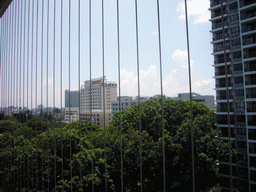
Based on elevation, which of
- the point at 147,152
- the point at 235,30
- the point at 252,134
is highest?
the point at 235,30

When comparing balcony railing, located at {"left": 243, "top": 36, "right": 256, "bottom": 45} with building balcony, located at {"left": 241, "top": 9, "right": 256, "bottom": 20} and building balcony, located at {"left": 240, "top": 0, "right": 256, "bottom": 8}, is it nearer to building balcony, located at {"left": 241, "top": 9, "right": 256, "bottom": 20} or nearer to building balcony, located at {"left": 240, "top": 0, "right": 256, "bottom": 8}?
building balcony, located at {"left": 241, "top": 9, "right": 256, "bottom": 20}

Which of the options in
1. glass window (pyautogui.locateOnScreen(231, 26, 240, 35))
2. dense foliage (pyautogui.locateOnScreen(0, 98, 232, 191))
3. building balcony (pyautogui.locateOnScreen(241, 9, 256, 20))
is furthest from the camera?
dense foliage (pyautogui.locateOnScreen(0, 98, 232, 191))

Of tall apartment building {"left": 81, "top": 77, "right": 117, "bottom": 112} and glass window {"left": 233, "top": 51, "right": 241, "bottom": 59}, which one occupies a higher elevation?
glass window {"left": 233, "top": 51, "right": 241, "bottom": 59}

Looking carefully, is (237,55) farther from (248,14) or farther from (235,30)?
(248,14)

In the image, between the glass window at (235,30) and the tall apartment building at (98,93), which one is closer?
the glass window at (235,30)

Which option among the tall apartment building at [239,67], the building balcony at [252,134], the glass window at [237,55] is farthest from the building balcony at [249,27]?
the building balcony at [252,134]

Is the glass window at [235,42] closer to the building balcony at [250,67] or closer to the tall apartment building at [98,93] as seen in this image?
the building balcony at [250,67]

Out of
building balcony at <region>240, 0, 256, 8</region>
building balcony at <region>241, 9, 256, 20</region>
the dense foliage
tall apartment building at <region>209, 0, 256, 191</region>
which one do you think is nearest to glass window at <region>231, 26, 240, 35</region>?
tall apartment building at <region>209, 0, 256, 191</region>

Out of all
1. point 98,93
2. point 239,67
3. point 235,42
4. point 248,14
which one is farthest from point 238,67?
point 98,93

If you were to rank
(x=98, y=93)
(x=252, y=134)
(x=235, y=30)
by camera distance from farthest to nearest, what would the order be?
1. (x=98, y=93)
2. (x=252, y=134)
3. (x=235, y=30)

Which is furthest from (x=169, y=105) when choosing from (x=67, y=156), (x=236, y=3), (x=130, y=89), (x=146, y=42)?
(x=236, y=3)

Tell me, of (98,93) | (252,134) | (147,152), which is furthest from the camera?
(147,152)

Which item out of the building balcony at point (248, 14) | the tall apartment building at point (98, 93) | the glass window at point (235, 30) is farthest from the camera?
the tall apartment building at point (98, 93)

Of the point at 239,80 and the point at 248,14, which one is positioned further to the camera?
the point at 248,14
